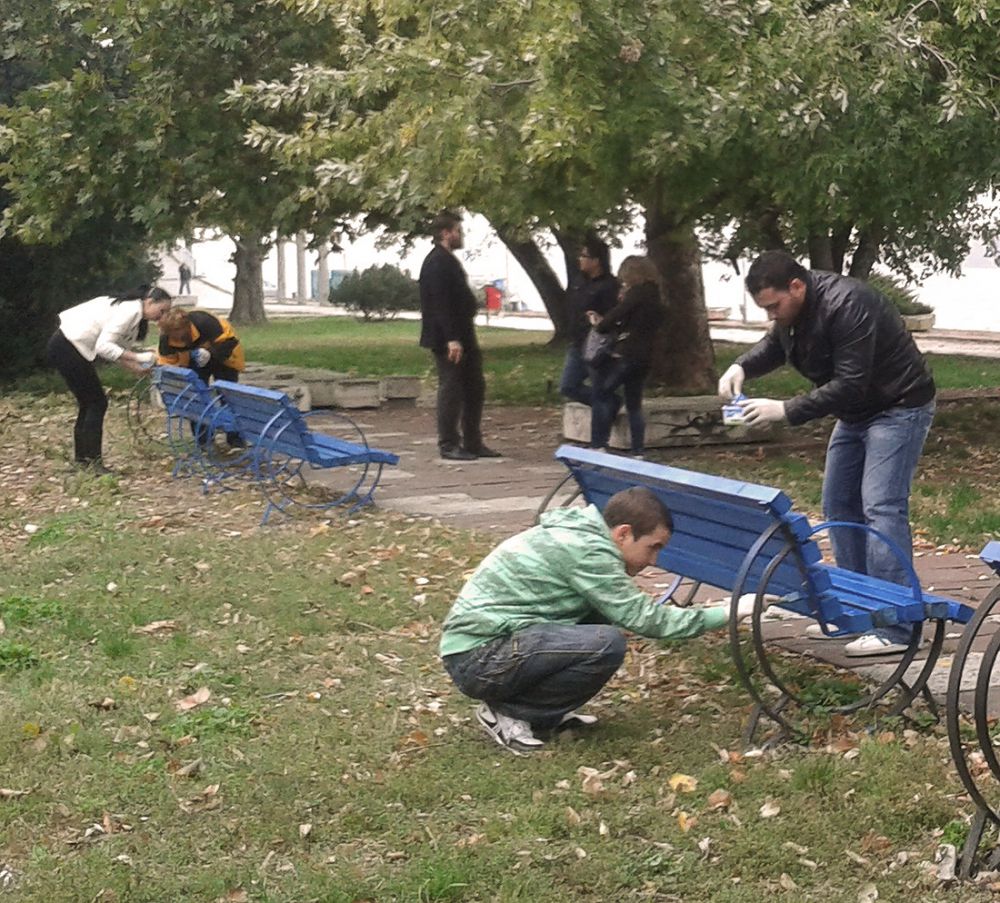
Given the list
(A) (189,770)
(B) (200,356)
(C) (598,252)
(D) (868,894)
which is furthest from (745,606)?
(B) (200,356)

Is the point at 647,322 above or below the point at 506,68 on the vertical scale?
below

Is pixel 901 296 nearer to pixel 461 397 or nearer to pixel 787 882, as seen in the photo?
pixel 461 397

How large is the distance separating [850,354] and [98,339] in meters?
6.88

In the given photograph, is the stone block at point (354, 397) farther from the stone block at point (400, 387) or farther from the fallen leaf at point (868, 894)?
the fallen leaf at point (868, 894)

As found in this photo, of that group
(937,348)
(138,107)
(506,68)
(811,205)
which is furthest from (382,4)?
(937,348)

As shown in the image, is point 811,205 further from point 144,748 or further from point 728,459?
point 144,748

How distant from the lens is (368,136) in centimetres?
1225

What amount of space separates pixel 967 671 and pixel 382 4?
6.95 meters

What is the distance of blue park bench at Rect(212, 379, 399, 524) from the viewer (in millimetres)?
9555

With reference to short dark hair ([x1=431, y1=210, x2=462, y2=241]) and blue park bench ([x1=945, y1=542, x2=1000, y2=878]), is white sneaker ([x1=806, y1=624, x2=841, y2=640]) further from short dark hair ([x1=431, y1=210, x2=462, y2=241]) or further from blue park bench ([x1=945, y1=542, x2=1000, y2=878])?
short dark hair ([x1=431, y1=210, x2=462, y2=241])

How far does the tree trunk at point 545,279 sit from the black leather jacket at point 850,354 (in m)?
16.6

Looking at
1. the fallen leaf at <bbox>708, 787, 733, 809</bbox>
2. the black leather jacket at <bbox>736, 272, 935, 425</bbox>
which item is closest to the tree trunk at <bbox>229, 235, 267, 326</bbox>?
the black leather jacket at <bbox>736, 272, 935, 425</bbox>

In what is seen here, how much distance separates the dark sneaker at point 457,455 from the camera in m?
12.1

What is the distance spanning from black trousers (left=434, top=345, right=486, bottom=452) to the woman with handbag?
0.84 meters
